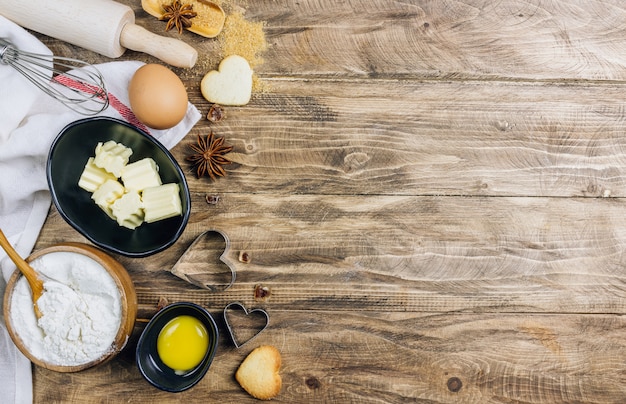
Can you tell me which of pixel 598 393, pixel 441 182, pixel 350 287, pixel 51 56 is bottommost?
pixel 598 393

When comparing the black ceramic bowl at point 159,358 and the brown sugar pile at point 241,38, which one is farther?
the brown sugar pile at point 241,38

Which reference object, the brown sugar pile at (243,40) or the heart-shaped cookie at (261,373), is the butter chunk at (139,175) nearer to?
the brown sugar pile at (243,40)

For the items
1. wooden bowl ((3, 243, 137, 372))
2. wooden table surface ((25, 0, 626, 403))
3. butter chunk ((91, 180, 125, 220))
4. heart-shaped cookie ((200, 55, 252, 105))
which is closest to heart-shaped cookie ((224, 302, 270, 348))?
wooden table surface ((25, 0, 626, 403))

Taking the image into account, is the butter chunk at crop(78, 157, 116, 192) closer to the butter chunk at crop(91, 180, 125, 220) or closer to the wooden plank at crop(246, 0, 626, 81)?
the butter chunk at crop(91, 180, 125, 220)

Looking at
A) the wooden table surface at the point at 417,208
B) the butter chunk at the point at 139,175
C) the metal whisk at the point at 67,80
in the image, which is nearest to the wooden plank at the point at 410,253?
the wooden table surface at the point at 417,208

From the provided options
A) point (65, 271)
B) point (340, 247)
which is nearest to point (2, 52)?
point (65, 271)

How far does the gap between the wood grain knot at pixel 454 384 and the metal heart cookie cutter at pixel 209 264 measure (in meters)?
0.52

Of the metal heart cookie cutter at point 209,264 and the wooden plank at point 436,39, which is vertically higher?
the wooden plank at point 436,39

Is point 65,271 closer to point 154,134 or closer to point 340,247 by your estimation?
point 154,134

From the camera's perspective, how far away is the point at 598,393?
46.4 inches

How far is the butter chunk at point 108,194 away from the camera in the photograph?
1.04 meters

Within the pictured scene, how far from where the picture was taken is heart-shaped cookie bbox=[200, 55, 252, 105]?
1.13 m

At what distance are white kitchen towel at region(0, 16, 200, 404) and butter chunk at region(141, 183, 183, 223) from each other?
0.12 metres

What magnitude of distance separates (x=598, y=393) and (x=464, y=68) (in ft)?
2.52
